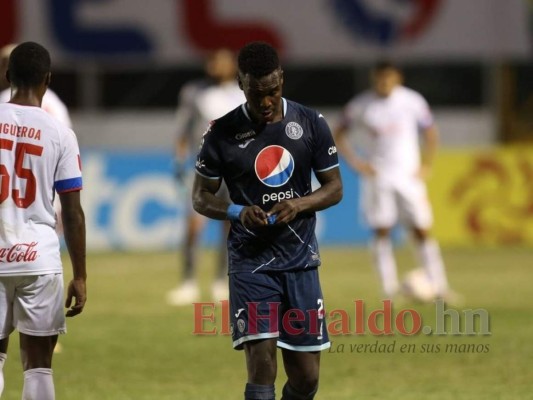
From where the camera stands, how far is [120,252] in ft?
64.3

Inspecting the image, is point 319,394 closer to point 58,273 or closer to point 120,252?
point 58,273

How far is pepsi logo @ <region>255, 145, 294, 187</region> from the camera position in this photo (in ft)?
23.3

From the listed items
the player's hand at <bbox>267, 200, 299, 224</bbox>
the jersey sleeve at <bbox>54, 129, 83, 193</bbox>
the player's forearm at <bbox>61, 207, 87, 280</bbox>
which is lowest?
the player's forearm at <bbox>61, 207, 87, 280</bbox>

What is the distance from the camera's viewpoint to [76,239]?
6746 mm

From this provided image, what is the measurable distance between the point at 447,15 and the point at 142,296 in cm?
1113

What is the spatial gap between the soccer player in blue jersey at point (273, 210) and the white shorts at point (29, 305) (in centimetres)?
95

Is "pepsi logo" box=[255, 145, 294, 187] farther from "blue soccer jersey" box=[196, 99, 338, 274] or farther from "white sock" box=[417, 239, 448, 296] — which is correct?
"white sock" box=[417, 239, 448, 296]

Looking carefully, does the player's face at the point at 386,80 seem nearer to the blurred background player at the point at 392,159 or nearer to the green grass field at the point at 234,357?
the blurred background player at the point at 392,159

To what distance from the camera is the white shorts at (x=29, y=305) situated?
6.71 metres

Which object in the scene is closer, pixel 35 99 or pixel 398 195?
pixel 35 99

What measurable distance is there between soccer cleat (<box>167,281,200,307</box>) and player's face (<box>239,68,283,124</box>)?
23.1 feet

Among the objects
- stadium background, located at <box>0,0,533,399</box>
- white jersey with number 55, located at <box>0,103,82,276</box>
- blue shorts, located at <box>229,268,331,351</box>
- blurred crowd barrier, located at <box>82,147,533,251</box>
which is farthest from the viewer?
blurred crowd barrier, located at <box>82,147,533,251</box>

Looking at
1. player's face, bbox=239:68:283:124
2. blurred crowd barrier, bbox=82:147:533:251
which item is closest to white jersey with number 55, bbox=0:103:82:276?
player's face, bbox=239:68:283:124

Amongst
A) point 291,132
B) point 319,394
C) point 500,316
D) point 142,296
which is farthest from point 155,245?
point 291,132
